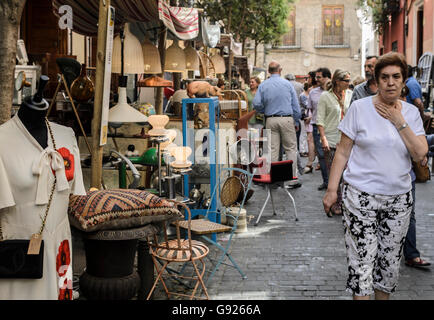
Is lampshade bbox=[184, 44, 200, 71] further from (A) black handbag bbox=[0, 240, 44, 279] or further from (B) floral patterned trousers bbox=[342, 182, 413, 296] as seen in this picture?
(A) black handbag bbox=[0, 240, 44, 279]

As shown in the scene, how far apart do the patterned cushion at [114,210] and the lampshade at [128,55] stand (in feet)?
9.63

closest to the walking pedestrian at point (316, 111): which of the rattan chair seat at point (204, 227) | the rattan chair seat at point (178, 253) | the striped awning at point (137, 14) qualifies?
the striped awning at point (137, 14)

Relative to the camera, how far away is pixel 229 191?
6.83 metres

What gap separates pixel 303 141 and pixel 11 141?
13.1 metres

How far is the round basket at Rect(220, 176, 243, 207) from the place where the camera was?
676cm

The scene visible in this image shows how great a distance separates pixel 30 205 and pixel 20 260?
29 centimetres

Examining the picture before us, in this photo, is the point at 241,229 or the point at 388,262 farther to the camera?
the point at 241,229

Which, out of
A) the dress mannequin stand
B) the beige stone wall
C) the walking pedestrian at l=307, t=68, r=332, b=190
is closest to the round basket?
the dress mannequin stand

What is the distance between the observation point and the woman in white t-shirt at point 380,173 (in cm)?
417

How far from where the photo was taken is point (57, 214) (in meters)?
3.50

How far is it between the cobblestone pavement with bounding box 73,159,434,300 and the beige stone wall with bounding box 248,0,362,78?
37.3 metres

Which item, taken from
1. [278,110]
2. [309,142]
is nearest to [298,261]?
[278,110]
